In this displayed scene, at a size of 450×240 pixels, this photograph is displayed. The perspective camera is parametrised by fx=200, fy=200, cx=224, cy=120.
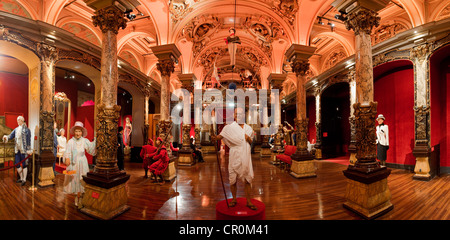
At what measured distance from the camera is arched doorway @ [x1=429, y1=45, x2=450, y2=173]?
649 centimetres

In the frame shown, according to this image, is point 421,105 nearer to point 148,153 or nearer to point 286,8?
point 286,8

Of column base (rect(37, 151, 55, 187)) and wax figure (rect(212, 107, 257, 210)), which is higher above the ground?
wax figure (rect(212, 107, 257, 210))

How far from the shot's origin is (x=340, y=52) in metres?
10.3

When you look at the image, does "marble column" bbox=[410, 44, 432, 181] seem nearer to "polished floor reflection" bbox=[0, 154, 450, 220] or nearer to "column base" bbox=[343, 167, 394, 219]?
"polished floor reflection" bbox=[0, 154, 450, 220]

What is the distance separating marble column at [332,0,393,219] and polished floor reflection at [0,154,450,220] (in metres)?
0.22

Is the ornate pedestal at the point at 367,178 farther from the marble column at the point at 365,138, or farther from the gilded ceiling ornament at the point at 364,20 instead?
Answer: the gilded ceiling ornament at the point at 364,20

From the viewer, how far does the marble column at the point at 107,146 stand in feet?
10.7

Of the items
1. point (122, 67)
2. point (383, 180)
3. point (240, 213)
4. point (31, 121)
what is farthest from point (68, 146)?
point (122, 67)

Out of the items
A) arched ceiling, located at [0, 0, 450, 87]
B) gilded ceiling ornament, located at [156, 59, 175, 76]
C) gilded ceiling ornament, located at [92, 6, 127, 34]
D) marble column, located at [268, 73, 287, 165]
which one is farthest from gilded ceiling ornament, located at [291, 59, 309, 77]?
gilded ceiling ornament, located at [92, 6, 127, 34]

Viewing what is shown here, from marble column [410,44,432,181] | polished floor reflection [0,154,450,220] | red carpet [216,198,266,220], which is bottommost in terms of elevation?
polished floor reflection [0,154,450,220]

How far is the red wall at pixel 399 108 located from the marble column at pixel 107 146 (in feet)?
30.6

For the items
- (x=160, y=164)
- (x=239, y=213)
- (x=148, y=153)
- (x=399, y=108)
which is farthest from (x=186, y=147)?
(x=399, y=108)
